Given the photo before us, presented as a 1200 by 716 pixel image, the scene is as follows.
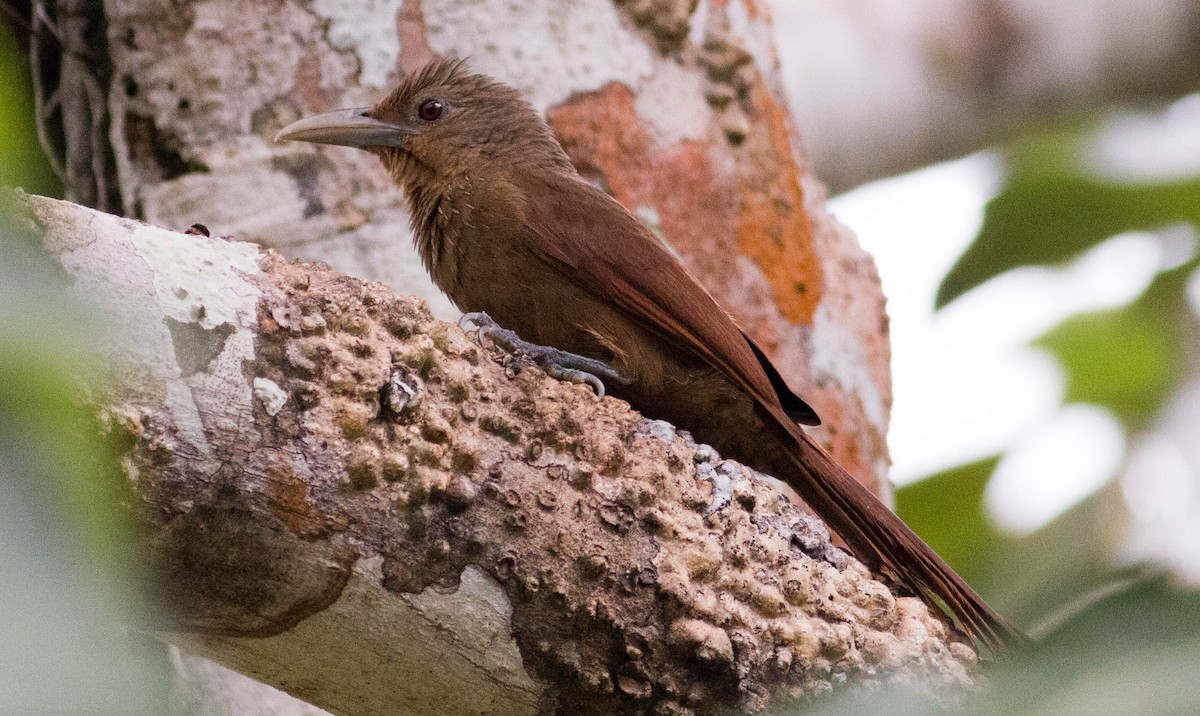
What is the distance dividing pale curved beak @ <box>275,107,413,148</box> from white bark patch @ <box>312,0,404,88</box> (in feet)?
0.58

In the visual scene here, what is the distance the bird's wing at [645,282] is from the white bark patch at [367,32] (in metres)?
0.74

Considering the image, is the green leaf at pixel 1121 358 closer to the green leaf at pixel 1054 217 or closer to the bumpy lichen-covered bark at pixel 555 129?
the green leaf at pixel 1054 217

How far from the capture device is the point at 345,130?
130 inches

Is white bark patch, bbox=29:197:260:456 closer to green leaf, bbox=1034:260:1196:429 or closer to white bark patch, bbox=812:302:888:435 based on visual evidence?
white bark patch, bbox=812:302:888:435

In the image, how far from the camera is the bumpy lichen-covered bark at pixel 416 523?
74.2 inches

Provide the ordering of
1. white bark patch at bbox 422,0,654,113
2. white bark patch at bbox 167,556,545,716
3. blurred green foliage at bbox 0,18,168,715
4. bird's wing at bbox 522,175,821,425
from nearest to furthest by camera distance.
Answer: blurred green foliage at bbox 0,18,168,715, white bark patch at bbox 167,556,545,716, bird's wing at bbox 522,175,821,425, white bark patch at bbox 422,0,654,113

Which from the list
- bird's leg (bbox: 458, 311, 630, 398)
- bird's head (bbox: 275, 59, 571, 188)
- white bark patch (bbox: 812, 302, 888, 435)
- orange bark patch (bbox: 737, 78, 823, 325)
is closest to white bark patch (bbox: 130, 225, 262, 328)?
bird's leg (bbox: 458, 311, 630, 398)

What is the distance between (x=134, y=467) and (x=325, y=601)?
0.38 meters

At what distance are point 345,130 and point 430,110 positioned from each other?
27cm

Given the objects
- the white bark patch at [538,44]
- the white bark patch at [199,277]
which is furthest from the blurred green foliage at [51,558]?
the white bark patch at [538,44]

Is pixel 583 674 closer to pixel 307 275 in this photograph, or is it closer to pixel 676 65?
pixel 307 275

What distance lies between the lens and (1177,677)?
737 mm

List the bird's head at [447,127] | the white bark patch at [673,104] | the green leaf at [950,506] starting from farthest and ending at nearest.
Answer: the green leaf at [950,506] → the white bark patch at [673,104] → the bird's head at [447,127]

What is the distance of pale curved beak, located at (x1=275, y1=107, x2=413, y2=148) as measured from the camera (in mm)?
3215
